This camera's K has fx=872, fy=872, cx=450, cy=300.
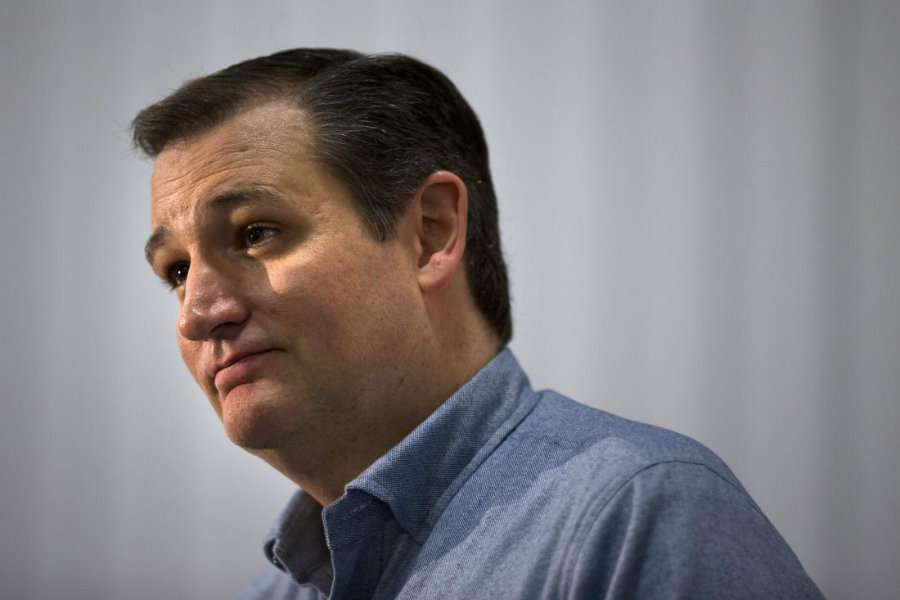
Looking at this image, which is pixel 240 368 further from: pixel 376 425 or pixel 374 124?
pixel 374 124

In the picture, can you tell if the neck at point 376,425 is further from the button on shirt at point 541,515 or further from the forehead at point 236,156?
the forehead at point 236,156

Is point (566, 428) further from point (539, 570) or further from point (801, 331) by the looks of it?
point (801, 331)

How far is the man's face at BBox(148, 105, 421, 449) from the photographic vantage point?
1.25 metres

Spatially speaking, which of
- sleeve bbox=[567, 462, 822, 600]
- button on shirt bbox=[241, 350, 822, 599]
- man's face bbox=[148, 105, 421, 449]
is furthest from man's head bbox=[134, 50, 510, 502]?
sleeve bbox=[567, 462, 822, 600]

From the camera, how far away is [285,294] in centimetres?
125

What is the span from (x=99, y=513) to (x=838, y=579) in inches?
72.5

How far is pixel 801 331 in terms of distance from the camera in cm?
199

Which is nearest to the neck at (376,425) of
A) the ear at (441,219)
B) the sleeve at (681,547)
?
the ear at (441,219)

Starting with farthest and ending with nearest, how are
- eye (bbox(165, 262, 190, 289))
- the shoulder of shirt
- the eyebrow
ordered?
1. eye (bbox(165, 262, 190, 289))
2. the eyebrow
3. the shoulder of shirt

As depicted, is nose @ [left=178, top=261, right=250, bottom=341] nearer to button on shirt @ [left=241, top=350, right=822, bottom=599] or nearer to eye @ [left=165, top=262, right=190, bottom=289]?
eye @ [left=165, top=262, right=190, bottom=289]

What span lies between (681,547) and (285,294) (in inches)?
25.0

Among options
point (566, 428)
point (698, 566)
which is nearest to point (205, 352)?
point (566, 428)

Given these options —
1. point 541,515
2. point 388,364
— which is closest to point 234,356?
point 388,364

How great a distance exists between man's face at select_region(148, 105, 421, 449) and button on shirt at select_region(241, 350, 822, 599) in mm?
131
